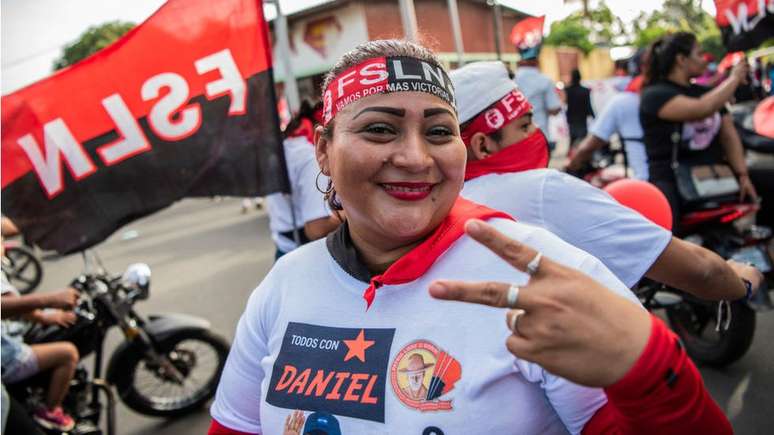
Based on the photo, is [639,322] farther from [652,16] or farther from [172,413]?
[652,16]

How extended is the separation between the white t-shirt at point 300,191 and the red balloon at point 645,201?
149cm

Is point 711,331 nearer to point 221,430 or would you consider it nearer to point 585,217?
point 585,217

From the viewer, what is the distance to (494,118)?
2086 millimetres

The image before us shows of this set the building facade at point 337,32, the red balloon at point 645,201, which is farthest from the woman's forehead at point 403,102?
the building facade at point 337,32

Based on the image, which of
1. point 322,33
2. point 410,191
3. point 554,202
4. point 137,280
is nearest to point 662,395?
point 410,191

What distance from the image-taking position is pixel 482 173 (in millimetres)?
2057

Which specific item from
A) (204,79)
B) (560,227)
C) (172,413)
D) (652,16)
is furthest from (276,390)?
(652,16)

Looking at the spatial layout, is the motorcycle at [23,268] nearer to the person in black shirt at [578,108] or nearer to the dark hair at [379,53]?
the person in black shirt at [578,108]

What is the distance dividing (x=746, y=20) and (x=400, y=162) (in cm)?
494

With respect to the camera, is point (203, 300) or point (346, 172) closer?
point (346, 172)

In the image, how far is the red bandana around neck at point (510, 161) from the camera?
2.06m

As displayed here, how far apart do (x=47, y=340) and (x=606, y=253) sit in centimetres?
315

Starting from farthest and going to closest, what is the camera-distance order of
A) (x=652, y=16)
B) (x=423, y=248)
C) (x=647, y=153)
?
(x=652, y=16) → (x=647, y=153) → (x=423, y=248)

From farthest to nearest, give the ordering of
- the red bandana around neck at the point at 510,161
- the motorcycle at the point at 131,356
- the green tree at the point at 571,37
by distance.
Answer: the green tree at the point at 571,37 → the motorcycle at the point at 131,356 → the red bandana around neck at the point at 510,161
